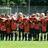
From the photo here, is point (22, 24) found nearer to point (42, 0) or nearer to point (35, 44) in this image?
point (35, 44)

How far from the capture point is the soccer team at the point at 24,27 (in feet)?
45.9

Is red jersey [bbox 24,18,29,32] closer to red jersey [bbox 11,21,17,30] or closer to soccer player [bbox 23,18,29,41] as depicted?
soccer player [bbox 23,18,29,41]

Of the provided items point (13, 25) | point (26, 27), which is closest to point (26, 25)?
point (26, 27)

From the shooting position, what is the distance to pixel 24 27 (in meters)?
14.1

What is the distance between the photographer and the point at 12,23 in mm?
14070

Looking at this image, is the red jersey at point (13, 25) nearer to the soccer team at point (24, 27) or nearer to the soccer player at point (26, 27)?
the soccer team at point (24, 27)

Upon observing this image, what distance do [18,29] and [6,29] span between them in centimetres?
51

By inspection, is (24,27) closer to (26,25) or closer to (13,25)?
(26,25)

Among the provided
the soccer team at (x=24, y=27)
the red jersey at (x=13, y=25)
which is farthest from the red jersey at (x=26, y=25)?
the red jersey at (x=13, y=25)

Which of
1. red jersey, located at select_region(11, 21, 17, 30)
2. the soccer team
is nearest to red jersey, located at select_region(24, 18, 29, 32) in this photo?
the soccer team

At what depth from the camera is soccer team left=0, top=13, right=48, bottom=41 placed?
1398cm

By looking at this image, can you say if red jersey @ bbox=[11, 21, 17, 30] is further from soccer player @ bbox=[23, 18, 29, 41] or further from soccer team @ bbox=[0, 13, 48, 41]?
soccer player @ bbox=[23, 18, 29, 41]

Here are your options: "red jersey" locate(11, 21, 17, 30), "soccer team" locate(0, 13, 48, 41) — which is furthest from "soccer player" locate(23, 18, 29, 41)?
"red jersey" locate(11, 21, 17, 30)

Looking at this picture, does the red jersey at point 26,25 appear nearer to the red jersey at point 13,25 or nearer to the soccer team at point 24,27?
the soccer team at point 24,27
